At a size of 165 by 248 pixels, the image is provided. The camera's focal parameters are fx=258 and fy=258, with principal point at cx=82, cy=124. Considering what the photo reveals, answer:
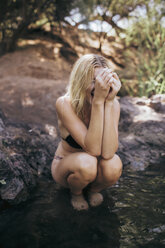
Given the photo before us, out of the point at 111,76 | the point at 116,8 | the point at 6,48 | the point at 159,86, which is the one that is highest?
the point at 116,8

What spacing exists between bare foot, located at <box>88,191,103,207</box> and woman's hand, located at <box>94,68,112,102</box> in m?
0.85

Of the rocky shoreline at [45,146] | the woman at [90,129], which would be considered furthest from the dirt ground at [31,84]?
the woman at [90,129]

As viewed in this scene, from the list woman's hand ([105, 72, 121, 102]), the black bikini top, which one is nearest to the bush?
woman's hand ([105, 72, 121, 102])

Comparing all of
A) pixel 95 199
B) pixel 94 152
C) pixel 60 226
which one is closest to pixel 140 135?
pixel 95 199

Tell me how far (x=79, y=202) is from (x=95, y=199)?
0.54 ft

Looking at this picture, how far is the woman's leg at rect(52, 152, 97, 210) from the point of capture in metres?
2.05

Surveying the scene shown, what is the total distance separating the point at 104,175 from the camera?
2.14 metres

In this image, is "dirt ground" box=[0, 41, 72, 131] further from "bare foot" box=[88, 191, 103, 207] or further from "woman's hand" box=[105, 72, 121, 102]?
"woman's hand" box=[105, 72, 121, 102]

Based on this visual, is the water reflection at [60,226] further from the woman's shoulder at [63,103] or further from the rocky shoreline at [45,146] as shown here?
the woman's shoulder at [63,103]

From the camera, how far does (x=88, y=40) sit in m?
8.06

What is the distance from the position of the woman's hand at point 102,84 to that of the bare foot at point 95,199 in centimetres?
85

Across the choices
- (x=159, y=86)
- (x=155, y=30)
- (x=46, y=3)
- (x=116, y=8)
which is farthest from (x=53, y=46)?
(x=159, y=86)

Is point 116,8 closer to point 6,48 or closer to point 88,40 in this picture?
point 88,40

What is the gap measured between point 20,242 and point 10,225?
0.24 m
